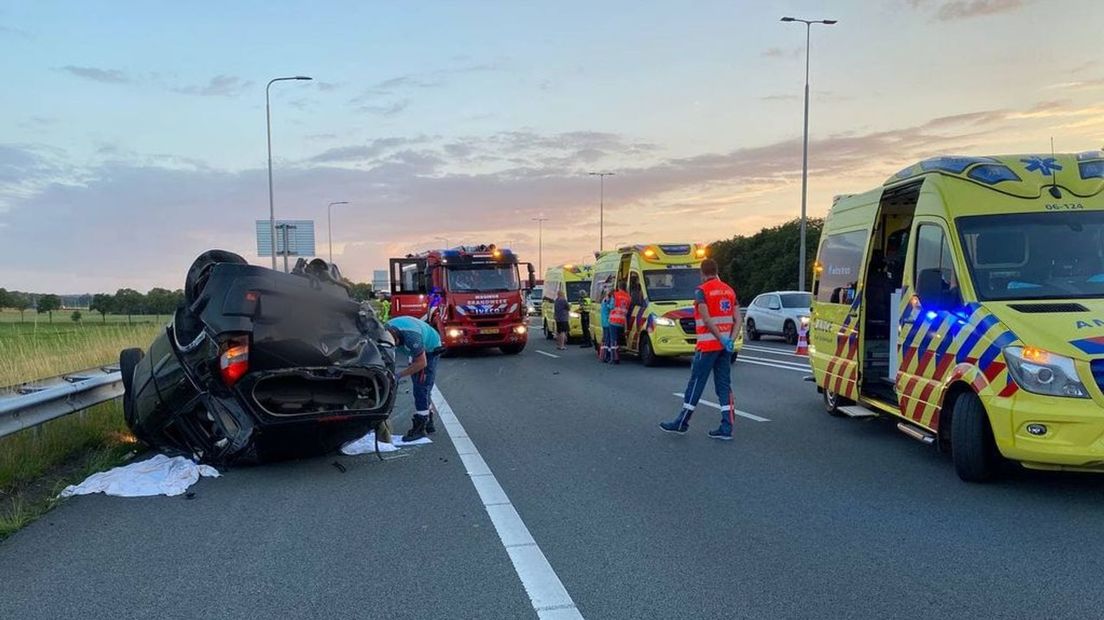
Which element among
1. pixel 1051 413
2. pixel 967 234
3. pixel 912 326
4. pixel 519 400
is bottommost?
pixel 519 400

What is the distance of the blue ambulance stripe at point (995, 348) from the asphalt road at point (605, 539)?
3.21 feet

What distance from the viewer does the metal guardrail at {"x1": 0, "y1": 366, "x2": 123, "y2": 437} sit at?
20.2 feet

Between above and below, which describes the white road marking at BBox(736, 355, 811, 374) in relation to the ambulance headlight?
below

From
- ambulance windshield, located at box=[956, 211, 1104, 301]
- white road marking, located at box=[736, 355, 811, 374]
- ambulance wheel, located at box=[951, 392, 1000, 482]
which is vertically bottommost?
white road marking, located at box=[736, 355, 811, 374]

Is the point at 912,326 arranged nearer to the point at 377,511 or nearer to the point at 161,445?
the point at 377,511

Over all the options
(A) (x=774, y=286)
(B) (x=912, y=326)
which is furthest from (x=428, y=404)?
(A) (x=774, y=286)

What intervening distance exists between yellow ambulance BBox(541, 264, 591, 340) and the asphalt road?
53.2 feet

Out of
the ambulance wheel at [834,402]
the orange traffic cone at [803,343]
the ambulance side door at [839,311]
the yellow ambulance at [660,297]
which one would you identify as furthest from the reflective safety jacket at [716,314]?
the orange traffic cone at [803,343]

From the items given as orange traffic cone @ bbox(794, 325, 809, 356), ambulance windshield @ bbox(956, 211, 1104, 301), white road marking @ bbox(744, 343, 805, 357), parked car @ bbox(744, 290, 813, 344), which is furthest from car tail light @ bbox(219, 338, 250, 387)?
parked car @ bbox(744, 290, 813, 344)

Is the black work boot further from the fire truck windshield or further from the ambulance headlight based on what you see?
the fire truck windshield

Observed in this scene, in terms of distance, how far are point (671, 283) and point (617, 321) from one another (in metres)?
1.49

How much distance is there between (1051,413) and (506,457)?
4.42m

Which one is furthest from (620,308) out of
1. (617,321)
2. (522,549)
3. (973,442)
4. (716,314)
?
(522,549)

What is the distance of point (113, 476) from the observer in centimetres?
636
